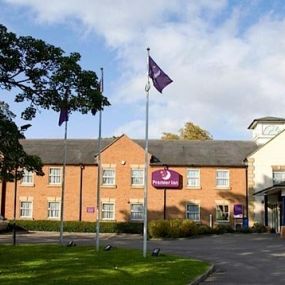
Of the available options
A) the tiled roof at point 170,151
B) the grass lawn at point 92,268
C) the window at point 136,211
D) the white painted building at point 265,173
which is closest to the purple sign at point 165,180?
the tiled roof at point 170,151

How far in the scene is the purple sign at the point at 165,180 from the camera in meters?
46.1

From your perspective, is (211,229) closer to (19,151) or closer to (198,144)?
(198,144)

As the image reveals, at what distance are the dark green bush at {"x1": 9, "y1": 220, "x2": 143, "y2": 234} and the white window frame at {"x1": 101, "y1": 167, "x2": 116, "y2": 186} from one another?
4.20 m

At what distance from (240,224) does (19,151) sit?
29.1 meters

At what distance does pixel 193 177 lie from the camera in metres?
46.7

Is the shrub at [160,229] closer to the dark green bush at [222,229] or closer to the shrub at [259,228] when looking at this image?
the dark green bush at [222,229]

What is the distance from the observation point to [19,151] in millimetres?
19766

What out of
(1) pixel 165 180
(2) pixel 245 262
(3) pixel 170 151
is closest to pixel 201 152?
(3) pixel 170 151

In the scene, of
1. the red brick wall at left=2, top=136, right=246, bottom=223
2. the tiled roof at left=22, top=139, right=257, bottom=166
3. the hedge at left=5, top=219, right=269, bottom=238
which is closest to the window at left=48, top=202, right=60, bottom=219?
the red brick wall at left=2, top=136, right=246, bottom=223

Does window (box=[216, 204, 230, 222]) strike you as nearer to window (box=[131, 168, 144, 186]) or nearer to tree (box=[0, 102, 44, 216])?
window (box=[131, 168, 144, 186])

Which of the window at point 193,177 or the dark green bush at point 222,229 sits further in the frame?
the window at point 193,177

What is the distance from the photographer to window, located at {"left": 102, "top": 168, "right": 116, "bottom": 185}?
46750 mm

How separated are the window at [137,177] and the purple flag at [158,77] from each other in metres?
24.8

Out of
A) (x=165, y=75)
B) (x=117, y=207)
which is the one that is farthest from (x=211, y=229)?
(x=165, y=75)
